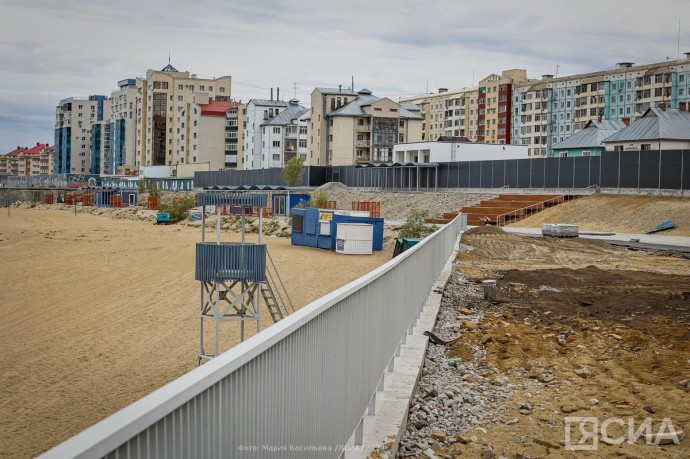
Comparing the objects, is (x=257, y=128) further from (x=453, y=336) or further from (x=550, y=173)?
(x=453, y=336)

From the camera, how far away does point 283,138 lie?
135 m

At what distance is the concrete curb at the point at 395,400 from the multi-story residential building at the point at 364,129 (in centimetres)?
10388

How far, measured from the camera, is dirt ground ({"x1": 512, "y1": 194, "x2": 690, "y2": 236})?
153 ft

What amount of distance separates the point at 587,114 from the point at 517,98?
17.6 metres

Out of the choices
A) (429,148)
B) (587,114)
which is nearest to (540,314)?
(429,148)

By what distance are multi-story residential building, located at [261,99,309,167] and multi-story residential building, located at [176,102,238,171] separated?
17.3 metres

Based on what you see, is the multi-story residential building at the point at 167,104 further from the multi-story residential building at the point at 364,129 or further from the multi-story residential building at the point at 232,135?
the multi-story residential building at the point at 364,129

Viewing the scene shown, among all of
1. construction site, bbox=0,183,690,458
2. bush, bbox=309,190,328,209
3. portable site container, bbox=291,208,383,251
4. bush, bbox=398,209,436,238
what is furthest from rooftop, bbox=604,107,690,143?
portable site container, bbox=291,208,383,251

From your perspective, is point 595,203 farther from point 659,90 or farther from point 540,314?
point 659,90

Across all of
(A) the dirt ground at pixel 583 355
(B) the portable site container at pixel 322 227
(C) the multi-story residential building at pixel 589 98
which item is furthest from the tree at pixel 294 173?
(A) the dirt ground at pixel 583 355

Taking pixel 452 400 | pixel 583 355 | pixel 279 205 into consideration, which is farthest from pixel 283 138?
pixel 452 400

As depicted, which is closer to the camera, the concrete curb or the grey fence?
the concrete curb

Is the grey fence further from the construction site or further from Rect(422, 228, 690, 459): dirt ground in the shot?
Rect(422, 228, 690, 459): dirt ground

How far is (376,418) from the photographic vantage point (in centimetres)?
733
